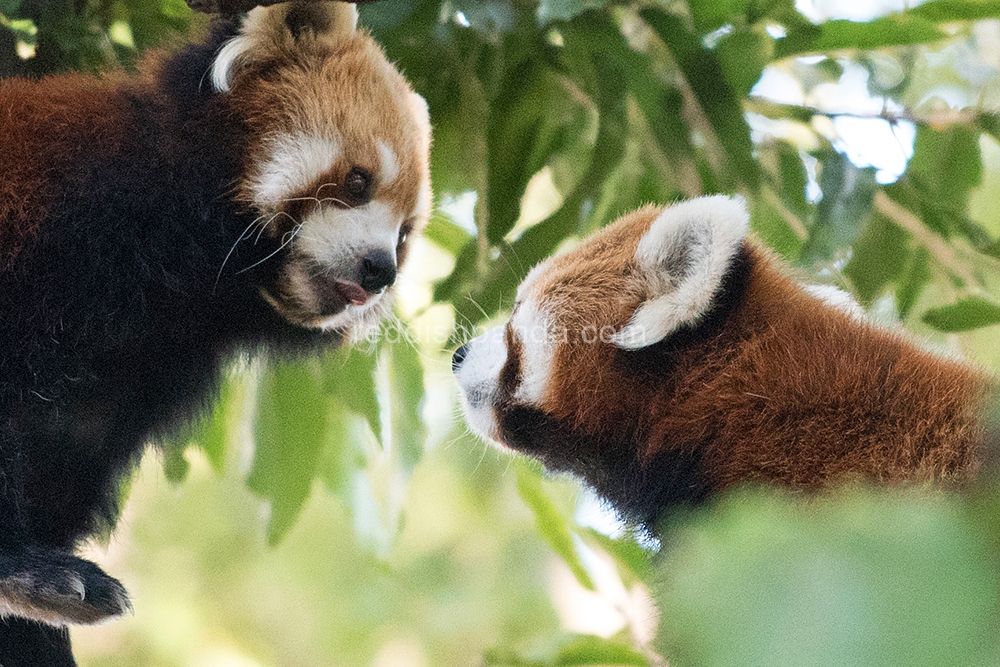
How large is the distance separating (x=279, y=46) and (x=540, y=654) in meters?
1.00

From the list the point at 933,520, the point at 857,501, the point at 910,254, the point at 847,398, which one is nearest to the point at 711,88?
the point at 910,254

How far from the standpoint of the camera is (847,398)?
43.7 inches

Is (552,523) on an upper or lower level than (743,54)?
lower

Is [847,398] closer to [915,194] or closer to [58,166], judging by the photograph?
[915,194]

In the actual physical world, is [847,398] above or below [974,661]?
below

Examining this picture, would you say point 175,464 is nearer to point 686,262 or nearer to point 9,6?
point 9,6

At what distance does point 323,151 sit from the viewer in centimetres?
149

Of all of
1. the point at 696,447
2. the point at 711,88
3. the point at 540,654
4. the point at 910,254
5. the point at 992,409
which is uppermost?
the point at 992,409

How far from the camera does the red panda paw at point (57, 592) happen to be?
1171mm

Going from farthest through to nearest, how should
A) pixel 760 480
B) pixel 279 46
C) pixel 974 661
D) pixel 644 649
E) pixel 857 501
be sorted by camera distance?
pixel 279 46 < pixel 644 649 < pixel 760 480 < pixel 857 501 < pixel 974 661

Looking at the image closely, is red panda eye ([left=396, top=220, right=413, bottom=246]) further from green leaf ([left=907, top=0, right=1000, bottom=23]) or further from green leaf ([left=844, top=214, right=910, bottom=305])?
green leaf ([left=907, top=0, right=1000, bottom=23])

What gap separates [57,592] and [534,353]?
66 cm

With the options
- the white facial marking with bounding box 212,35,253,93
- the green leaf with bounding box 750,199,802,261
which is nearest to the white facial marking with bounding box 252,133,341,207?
the white facial marking with bounding box 212,35,253,93

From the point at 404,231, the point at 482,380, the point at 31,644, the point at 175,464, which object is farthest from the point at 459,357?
the point at 31,644
